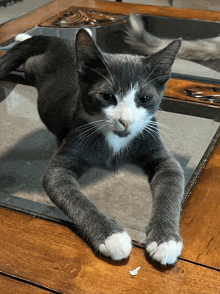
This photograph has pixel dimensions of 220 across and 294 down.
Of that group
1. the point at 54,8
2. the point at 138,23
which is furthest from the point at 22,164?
the point at 54,8

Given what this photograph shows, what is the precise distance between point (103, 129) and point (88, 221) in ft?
1.05

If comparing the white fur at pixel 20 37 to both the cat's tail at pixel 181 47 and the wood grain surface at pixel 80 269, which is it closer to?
the cat's tail at pixel 181 47

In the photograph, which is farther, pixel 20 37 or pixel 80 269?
pixel 20 37

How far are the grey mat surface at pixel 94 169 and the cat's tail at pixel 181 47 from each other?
1.92ft

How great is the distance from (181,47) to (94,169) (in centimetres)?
102

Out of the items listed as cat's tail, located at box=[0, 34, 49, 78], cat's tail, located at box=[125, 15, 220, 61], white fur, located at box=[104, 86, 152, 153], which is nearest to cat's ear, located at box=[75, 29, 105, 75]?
white fur, located at box=[104, 86, 152, 153]

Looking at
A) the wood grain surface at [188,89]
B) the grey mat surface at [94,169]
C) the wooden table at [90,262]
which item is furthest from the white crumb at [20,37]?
the wooden table at [90,262]

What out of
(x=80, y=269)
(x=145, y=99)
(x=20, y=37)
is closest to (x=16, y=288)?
(x=80, y=269)

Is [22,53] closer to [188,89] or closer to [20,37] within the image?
[20,37]

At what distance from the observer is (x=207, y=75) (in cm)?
151

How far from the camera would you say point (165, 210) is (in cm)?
81

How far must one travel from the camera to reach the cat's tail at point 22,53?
1464 millimetres

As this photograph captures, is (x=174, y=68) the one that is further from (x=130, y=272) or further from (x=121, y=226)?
(x=130, y=272)

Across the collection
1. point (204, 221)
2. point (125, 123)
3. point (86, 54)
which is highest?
point (86, 54)
